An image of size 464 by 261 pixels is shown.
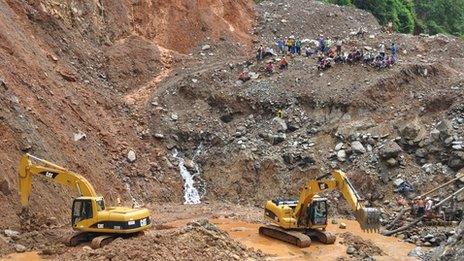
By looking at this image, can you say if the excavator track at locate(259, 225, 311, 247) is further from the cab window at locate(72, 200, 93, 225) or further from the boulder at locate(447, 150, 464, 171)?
the boulder at locate(447, 150, 464, 171)

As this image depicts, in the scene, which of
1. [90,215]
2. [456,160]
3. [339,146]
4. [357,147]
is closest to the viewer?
[90,215]

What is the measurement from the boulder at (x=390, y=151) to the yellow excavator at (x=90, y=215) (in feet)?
32.4

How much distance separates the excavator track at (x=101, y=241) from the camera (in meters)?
15.6

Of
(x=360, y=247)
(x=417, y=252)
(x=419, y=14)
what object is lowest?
(x=417, y=252)

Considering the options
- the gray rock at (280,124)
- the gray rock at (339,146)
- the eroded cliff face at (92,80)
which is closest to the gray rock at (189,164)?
the eroded cliff face at (92,80)

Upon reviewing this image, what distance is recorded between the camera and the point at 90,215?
16.1 metres

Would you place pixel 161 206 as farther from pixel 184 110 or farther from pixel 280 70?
pixel 280 70

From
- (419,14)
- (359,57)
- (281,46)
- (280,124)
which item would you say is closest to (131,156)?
(280,124)

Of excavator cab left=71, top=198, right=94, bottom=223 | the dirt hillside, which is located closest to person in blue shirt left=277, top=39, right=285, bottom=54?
the dirt hillside

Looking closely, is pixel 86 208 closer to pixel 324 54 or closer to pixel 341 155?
pixel 341 155

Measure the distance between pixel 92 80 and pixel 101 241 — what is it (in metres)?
12.2

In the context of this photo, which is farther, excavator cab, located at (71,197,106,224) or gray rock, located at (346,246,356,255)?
gray rock, located at (346,246,356,255)

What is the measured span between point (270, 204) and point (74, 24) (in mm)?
14323

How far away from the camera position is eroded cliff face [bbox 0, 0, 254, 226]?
19.8 m
